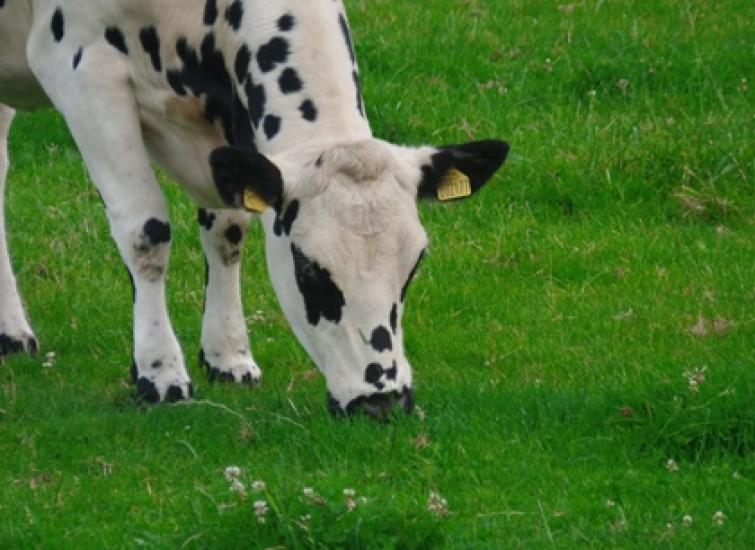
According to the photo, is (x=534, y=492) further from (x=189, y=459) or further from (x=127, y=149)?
(x=127, y=149)

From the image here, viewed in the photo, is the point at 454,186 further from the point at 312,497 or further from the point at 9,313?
the point at 9,313

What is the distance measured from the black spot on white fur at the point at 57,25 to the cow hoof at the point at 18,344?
1764mm

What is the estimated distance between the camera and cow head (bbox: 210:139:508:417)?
303 inches

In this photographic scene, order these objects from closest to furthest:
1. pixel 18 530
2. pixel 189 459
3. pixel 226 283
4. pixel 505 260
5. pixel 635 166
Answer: pixel 18 530
pixel 189 459
pixel 226 283
pixel 505 260
pixel 635 166

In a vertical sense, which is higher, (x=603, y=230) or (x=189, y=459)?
(x=189, y=459)

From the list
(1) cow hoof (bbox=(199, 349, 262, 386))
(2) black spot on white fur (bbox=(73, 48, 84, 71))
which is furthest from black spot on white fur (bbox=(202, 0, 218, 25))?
(1) cow hoof (bbox=(199, 349, 262, 386))

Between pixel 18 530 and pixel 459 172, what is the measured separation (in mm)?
2467

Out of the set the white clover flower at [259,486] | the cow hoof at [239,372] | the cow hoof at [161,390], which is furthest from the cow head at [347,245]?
the cow hoof at [239,372]

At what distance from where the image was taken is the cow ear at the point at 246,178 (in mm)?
7676

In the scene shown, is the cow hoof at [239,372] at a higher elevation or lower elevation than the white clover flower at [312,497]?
lower

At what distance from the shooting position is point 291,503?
639 cm

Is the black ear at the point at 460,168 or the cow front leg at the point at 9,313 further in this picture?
the cow front leg at the point at 9,313

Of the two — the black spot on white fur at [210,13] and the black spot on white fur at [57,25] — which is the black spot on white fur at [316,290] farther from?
the black spot on white fur at [57,25]

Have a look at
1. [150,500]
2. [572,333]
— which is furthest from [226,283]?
[150,500]
